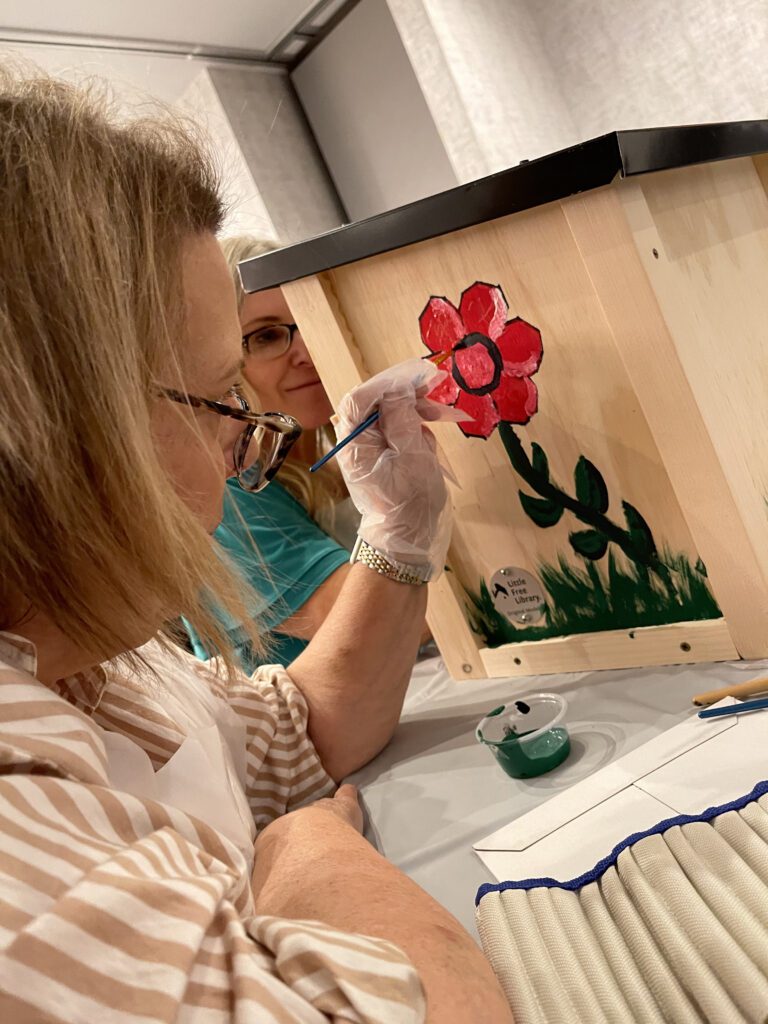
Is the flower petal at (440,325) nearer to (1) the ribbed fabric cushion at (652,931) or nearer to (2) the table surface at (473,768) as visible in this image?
(2) the table surface at (473,768)

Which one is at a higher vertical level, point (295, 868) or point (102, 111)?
point (102, 111)

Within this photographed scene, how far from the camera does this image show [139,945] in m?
0.45

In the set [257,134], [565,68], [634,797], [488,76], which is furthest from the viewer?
[257,134]

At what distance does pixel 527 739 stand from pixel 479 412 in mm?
424

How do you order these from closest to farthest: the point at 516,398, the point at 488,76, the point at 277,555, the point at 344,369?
1. the point at 516,398
2. the point at 344,369
3. the point at 277,555
4. the point at 488,76

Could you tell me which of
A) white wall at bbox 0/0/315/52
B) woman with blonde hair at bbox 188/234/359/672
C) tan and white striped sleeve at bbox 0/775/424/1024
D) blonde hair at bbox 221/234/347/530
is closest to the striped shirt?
tan and white striped sleeve at bbox 0/775/424/1024

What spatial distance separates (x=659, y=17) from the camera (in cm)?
Answer: 277

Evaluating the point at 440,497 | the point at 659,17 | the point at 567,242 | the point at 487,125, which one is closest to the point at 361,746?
the point at 440,497

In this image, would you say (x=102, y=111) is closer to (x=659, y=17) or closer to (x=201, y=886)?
(x=201, y=886)

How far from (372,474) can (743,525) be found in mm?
464

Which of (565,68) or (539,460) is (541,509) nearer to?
(539,460)

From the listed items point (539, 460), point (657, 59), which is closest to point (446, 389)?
point (539, 460)

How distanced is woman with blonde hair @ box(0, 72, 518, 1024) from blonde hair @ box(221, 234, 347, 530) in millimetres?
708

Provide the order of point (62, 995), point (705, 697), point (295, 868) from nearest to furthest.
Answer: point (62, 995)
point (295, 868)
point (705, 697)
